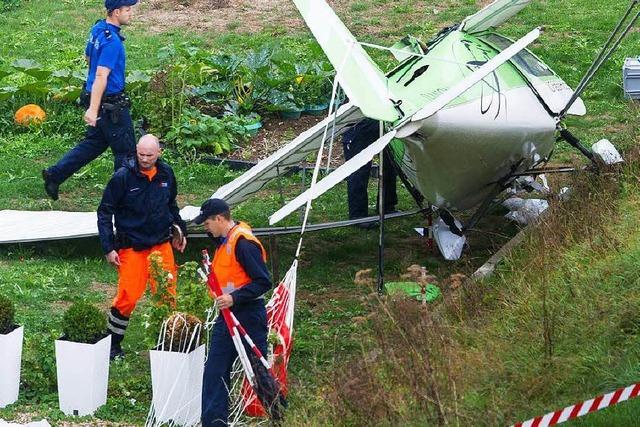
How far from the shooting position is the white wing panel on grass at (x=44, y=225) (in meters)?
11.4

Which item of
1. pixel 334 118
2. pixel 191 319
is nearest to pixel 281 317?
pixel 191 319

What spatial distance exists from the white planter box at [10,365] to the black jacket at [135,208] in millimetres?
1117

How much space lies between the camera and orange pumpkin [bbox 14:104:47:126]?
1545 centimetres

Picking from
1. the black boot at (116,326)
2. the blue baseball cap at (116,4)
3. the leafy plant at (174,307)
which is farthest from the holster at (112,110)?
the leafy plant at (174,307)

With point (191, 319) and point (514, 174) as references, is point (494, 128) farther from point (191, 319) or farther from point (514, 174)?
point (191, 319)

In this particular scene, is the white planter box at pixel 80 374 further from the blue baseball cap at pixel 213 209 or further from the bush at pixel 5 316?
the blue baseball cap at pixel 213 209

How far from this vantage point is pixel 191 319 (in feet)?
26.4

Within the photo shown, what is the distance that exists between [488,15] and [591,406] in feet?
20.4

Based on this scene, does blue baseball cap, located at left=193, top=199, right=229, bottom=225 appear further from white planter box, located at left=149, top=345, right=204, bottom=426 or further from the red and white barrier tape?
the red and white barrier tape

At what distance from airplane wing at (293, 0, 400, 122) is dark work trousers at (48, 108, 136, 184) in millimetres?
2124

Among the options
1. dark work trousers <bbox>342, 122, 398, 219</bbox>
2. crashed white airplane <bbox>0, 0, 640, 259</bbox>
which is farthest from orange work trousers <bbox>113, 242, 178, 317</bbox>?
dark work trousers <bbox>342, 122, 398, 219</bbox>

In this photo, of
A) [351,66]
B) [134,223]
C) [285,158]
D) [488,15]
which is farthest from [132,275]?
[488,15]

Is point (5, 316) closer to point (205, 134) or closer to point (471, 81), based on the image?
point (471, 81)

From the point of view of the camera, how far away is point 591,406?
654 centimetres
